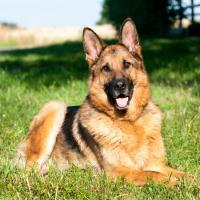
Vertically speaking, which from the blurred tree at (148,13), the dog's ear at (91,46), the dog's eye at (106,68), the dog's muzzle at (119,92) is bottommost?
the blurred tree at (148,13)

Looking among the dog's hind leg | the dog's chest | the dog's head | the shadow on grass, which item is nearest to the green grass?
the shadow on grass

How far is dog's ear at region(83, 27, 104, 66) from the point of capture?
6.20 m

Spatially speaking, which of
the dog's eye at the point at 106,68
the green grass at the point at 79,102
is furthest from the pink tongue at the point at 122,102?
the green grass at the point at 79,102

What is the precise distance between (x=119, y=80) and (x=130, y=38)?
1.90 feet

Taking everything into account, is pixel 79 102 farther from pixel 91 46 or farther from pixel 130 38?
pixel 130 38

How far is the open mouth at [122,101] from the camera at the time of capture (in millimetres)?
5902

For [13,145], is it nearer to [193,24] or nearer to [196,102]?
[196,102]

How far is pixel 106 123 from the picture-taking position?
594 cm

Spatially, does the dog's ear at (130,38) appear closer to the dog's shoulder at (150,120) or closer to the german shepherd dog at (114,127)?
the german shepherd dog at (114,127)

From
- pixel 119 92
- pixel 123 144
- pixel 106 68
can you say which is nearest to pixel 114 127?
pixel 123 144

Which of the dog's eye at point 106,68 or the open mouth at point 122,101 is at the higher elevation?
the dog's eye at point 106,68

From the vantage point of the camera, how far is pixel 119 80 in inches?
231

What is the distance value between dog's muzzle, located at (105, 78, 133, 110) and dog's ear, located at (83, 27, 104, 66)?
1.55 feet

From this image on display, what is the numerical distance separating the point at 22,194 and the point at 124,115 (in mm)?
1563
